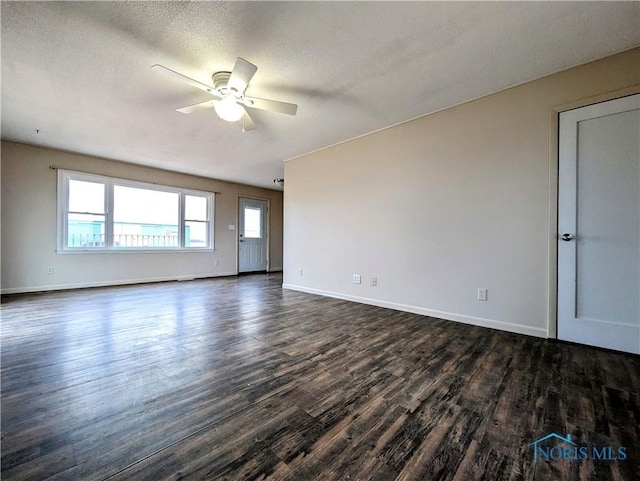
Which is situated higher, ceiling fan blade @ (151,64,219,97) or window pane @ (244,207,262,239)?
ceiling fan blade @ (151,64,219,97)

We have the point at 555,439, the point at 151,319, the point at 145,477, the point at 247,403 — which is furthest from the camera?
the point at 151,319

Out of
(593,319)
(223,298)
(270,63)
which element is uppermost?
(270,63)

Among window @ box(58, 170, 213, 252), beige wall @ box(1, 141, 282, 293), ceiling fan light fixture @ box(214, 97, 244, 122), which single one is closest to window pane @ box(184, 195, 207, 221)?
window @ box(58, 170, 213, 252)

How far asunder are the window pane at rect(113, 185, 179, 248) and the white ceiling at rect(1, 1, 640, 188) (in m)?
1.97

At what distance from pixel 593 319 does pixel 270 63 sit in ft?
11.7

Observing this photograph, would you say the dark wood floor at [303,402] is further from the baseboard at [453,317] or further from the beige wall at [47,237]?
the beige wall at [47,237]

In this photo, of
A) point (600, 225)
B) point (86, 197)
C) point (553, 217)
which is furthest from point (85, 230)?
point (600, 225)

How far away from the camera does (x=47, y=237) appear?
4.49 m

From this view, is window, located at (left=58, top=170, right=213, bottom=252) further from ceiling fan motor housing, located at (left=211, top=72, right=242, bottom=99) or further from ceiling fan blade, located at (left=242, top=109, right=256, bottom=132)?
ceiling fan motor housing, located at (left=211, top=72, right=242, bottom=99)

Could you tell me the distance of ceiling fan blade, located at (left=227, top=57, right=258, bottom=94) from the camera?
77.0 inches

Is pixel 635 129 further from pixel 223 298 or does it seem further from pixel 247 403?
pixel 223 298

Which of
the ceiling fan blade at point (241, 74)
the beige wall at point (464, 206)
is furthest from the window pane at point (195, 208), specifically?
the ceiling fan blade at point (241, 74)

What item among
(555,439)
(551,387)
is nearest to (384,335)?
(551,387)

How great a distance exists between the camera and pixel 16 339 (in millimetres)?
2367
